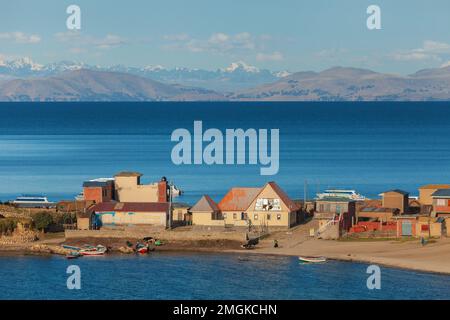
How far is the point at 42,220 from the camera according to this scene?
285 ft

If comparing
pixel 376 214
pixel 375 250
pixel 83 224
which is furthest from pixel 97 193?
pixel 375 250

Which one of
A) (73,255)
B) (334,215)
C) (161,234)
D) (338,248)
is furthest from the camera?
(334,215)

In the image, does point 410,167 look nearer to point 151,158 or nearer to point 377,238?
point 151,158

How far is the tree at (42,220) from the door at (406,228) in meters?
24.4

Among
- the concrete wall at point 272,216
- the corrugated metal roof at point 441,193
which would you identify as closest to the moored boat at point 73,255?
the concrete wall at point 272,216

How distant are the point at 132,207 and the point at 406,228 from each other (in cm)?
1927

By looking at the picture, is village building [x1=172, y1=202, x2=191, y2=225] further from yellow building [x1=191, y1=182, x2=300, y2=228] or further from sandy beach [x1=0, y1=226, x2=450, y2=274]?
sandy beach [x1=0, y1=226, x2=450, y2=274]

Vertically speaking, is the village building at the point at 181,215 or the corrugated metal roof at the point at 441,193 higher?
the corrugated metal roof at the point at 441,193


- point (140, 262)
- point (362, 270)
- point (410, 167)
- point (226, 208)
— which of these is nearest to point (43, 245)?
point (140, 262)

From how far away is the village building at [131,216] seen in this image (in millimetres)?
87125

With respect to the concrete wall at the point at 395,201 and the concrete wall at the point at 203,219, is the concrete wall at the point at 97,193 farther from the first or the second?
the concrete wall at the point at 395,201

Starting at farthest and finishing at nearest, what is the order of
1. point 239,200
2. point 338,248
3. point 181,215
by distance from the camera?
point 181,215 < point 239,200 < point 338,248

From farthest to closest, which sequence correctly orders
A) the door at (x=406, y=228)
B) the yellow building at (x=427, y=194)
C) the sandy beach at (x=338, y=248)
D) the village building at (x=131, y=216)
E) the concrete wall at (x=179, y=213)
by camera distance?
the yellow building at (x=427, y=194) < the concrete wall at (x=179, y=213) < the village building at (x=131, y=216) < the door at (x=406, y=228) < the sandy beach at (x=338, y=248)

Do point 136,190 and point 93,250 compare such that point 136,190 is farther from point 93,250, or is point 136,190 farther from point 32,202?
point 93,250
